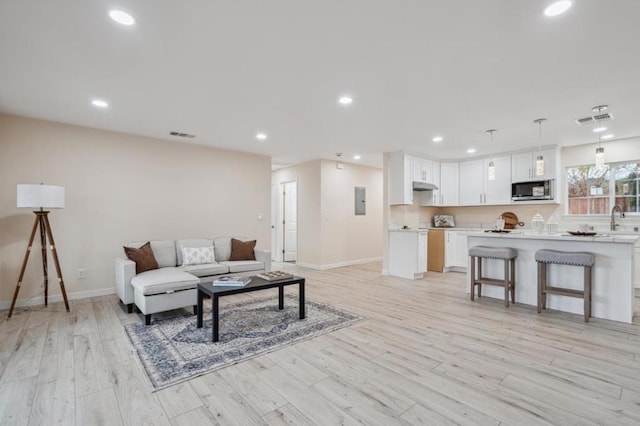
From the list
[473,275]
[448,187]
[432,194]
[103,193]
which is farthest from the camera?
[448,187]

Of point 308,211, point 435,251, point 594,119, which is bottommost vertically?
point 435,251

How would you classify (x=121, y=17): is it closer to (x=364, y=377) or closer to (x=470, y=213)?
(x=364, y=377)

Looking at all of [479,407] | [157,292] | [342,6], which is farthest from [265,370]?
[342,6]

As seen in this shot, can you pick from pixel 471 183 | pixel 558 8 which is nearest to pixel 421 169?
pixel 471 183

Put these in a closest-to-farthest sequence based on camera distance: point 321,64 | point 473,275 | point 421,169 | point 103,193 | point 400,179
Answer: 1. point 321,64
2. point 473,275
3. point 103,193
4. point 400,179
5. point 421,169

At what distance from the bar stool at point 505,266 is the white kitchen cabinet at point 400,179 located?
6.25ft

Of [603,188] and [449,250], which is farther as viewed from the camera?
[449,250]

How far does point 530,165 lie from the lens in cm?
584

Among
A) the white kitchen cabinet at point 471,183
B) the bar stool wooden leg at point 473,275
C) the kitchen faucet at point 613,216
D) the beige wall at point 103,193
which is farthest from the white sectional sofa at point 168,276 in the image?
the kitchen faucet at point 613,216

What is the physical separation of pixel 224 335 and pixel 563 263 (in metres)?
3.97

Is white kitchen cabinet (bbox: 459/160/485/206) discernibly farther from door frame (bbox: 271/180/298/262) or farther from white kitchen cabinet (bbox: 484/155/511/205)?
door frame (bbox: 271/180/298/262)

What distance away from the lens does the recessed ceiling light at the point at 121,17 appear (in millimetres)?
2033

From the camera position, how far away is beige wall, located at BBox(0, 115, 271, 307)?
4.09 metres

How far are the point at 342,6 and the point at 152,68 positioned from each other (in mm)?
1868
